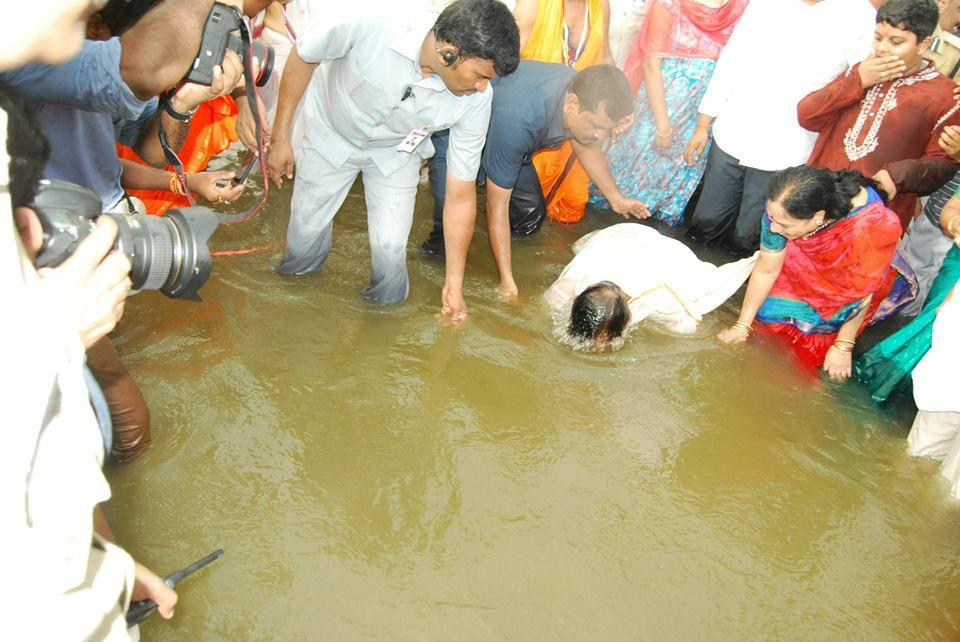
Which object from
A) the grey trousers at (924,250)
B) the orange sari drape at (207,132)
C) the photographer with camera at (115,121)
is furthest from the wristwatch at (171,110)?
the grey trousers at (924,250)

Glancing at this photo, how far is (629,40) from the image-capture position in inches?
173

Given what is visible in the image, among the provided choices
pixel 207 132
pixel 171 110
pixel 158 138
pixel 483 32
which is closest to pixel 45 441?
pixel 171 110

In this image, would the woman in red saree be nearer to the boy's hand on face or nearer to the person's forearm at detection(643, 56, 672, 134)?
the boy's hand on face

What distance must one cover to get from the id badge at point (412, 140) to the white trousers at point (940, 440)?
224 cm

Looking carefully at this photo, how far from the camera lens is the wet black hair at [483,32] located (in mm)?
2467

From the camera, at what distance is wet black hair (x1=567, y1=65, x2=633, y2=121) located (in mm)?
3121

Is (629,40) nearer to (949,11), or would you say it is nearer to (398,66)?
(949,11)

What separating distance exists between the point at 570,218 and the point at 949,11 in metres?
2.34

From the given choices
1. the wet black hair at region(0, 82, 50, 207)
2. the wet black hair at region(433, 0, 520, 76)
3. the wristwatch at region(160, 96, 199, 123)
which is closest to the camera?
the wet black hair at region(0, 82, 50, 207)

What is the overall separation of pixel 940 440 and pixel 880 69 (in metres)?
→ 1.60

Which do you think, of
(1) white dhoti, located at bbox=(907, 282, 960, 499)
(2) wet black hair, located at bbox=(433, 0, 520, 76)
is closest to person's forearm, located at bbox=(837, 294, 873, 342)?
(1) white dhoti, located at bbox=(907, 282, 960, 499)

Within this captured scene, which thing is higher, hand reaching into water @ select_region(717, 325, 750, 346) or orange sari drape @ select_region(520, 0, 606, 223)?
orange sari drape @ select_region(520, 0, 606, 223)

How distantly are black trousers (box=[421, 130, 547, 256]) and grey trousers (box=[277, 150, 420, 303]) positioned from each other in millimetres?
295

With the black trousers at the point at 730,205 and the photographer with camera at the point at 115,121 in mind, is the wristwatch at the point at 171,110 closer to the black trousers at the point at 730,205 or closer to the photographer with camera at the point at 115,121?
the photographer with camera at the point at 115,121
